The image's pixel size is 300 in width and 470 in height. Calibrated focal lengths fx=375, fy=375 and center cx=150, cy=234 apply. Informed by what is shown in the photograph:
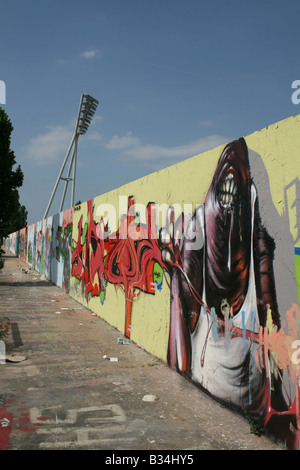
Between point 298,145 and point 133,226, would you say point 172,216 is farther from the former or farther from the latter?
point 298,145

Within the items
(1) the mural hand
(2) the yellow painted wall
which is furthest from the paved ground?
(1) the mural hand

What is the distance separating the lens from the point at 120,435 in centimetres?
303

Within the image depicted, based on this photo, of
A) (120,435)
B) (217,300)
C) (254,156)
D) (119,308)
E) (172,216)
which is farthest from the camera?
(119,308)

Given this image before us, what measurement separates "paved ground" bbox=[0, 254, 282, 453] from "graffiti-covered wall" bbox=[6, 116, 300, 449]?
25 centimetres

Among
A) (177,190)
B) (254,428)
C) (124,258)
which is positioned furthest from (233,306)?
(124,258)

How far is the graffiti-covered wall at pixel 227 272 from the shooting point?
9.50 ft

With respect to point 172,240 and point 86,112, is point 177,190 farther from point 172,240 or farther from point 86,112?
point 86,112

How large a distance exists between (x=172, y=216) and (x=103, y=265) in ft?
12.0

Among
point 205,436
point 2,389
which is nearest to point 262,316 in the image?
point 205,436

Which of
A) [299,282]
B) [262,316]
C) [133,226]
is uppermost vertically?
[133,226]

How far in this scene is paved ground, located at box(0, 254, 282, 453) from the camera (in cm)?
295

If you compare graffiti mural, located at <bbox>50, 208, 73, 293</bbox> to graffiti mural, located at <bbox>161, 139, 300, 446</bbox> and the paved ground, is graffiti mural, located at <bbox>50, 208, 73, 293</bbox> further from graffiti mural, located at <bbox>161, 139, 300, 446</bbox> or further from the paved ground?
graffiti mural, located at <bbox>161, 139, 300, 446</bbox>

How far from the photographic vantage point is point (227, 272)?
12.2 feet

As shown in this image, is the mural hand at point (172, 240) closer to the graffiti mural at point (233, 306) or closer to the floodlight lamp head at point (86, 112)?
Answer: the graffiti mural at point (233, 306)
